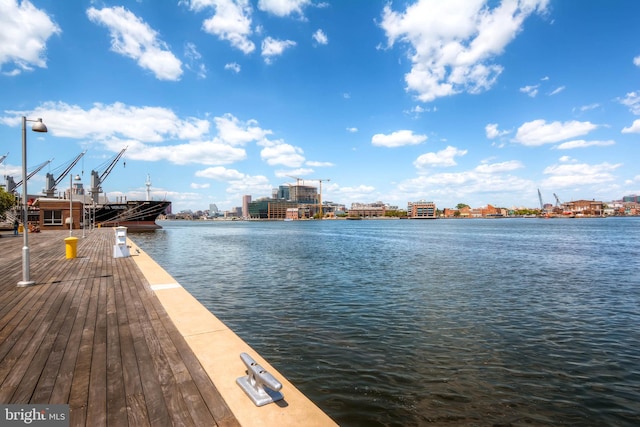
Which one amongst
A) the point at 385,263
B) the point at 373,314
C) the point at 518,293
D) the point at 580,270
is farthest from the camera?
the point at 385,263

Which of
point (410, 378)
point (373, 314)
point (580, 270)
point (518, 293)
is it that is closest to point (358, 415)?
point (410, 378)

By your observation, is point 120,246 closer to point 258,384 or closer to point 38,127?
point 38,127

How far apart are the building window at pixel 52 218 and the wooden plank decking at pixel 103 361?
170 feet

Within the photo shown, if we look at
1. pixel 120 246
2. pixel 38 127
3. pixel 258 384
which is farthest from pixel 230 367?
pixel 120 246

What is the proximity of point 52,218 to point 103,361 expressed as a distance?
60.8 m

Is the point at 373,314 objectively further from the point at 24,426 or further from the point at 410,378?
the point at 24,426

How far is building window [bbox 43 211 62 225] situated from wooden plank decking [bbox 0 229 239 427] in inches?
2040

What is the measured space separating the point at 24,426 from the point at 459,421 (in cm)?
672

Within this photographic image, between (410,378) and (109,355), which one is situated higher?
(109,355)

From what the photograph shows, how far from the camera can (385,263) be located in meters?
28.1

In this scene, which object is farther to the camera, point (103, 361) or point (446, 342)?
point (446, 342)

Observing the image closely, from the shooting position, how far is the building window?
52312 mm

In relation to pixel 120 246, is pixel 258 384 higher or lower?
lower

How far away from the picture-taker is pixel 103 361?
5910 mm
